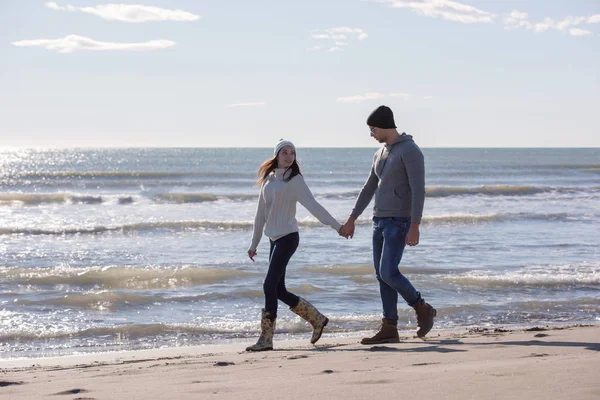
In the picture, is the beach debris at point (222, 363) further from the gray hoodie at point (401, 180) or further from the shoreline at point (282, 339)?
the gray hoodie at point (401, 180)

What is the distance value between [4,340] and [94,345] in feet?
3.14

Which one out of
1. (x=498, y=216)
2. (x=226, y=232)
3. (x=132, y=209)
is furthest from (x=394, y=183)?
(x=132, y=209)

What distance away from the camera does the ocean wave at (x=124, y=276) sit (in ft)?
35.4

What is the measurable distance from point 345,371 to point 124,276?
23.0ft

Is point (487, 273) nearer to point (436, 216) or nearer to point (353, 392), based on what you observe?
point (353, 392)

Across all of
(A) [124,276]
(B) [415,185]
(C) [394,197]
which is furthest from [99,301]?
(B) [415,185]

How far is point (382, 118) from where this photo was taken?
6.21 metres

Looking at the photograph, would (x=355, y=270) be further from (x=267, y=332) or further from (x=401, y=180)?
(x=401, y=180)

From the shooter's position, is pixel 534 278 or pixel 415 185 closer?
pixel 415 185

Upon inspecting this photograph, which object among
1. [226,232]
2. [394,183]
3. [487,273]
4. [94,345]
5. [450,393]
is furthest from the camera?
[226,232]

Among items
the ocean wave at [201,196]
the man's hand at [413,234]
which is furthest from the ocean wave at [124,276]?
the ocean wave at [201,196]

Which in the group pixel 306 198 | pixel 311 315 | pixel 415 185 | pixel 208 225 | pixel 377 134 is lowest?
pixel 208 225

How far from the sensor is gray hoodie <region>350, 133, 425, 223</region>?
6020 mm

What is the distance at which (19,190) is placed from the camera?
40.9 meters
